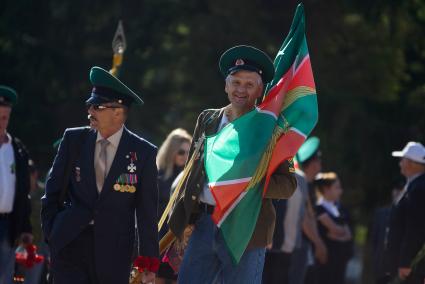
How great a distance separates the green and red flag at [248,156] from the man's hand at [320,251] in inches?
248

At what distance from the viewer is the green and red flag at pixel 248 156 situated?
7227 millimetres

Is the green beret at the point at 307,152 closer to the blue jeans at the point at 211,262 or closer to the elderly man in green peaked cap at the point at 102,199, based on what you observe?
the elderly man in green peaked cap at the point at 102,199

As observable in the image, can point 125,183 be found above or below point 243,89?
below

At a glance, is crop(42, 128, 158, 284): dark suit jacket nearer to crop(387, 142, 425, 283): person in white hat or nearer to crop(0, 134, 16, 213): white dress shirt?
crop(0, 134, 16, 213): white dress shirt

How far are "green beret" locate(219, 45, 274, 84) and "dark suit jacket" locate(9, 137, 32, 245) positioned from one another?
317 cm

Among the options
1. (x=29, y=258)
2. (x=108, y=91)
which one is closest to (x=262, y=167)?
(x=108, y=91)

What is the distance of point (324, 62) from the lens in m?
21.5

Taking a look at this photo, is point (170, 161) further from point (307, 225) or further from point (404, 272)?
point (307, 225)

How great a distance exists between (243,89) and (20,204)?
3326 millimetres

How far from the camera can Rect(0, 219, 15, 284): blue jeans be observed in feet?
32.4

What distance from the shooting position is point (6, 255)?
992 centimetres

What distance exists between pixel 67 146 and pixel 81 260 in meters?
0.75

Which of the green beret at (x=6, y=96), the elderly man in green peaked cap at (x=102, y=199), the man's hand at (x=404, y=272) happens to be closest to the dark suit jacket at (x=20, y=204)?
the green beret at (x=6, y=96)

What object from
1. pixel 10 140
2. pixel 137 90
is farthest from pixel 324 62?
pixel 10 140
